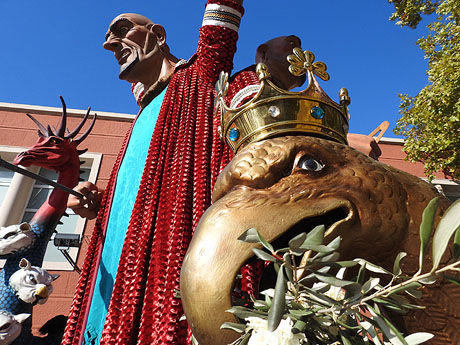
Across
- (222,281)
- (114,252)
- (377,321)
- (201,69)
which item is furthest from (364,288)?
(201,69)

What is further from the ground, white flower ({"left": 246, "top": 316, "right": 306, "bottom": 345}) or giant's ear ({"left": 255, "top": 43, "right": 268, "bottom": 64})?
giant's ear ({"left": 255, "top": 43, "right": 268, "bottom": 64})

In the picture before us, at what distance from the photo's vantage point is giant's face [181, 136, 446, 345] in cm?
40

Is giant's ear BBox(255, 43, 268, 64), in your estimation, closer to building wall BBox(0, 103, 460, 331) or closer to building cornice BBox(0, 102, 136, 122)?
building wall BBox(0, 103, 460, 331)

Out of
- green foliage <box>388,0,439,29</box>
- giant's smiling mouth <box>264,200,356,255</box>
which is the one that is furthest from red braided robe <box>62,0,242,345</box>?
green foliage <box>388,0,439,29</box>

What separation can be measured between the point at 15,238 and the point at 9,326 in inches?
16.8

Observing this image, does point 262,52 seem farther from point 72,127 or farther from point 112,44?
point 72,127

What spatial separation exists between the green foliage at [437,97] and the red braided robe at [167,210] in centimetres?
383

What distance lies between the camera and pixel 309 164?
50 centimetres

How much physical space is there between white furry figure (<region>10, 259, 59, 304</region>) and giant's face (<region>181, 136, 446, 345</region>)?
1.51 meters

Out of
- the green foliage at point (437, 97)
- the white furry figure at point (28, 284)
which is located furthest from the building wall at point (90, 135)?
the white furry figure at point (28, 284)

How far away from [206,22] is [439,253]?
1.08 m

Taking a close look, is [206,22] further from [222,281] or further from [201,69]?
[222,281]

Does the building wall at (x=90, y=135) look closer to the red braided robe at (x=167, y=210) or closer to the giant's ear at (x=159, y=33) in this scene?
the giant's ear at (x=159, y=33)

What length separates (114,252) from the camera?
1016 mm
